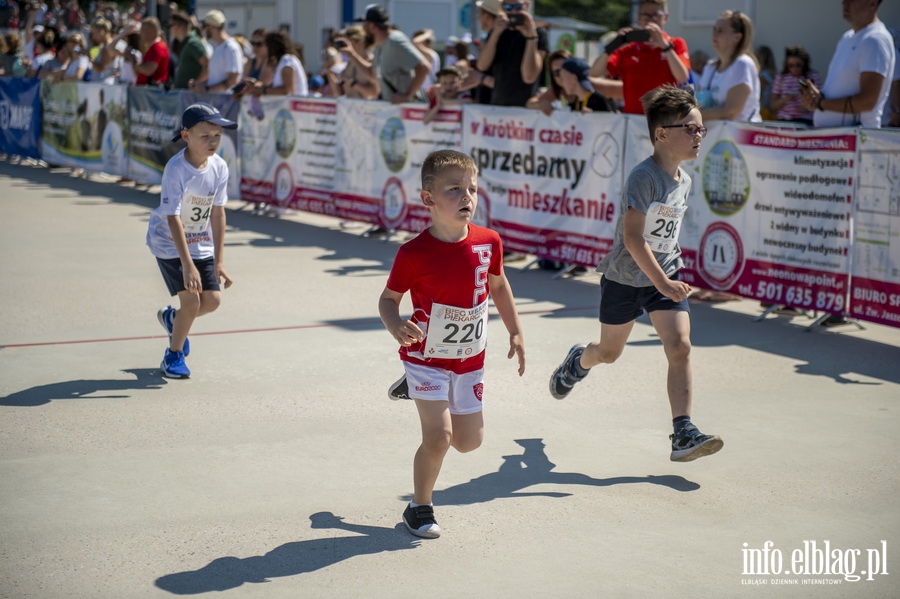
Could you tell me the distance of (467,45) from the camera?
19.0 m

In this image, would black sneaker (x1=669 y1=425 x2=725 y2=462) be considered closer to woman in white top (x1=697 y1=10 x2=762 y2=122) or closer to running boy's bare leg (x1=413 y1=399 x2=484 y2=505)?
running boy's bare leg (x1=413 y1=399 x2=484 y2=505)

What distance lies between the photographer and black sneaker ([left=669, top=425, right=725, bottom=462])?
5.21 metres

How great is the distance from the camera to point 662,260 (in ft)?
18.9

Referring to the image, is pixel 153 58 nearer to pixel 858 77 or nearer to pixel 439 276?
pixel 858 77

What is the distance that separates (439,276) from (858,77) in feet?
17.4

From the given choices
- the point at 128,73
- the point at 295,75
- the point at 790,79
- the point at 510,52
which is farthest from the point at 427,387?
the point at 128,73

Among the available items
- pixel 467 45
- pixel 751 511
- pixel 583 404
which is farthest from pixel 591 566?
pixel 467 45

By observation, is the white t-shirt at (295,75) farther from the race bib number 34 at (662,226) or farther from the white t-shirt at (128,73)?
the race bib number 34 at (662,226)

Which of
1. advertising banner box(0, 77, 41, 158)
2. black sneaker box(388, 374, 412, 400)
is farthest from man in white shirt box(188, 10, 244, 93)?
black sneaker box(388, 374, 412, 400)

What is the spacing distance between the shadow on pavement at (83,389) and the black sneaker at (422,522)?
8.61 ft

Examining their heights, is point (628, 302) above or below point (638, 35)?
below

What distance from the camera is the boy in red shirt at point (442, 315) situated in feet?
14.7

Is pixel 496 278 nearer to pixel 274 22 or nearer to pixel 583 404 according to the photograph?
pixel 583 404

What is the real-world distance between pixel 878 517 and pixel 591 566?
1.40 meters
